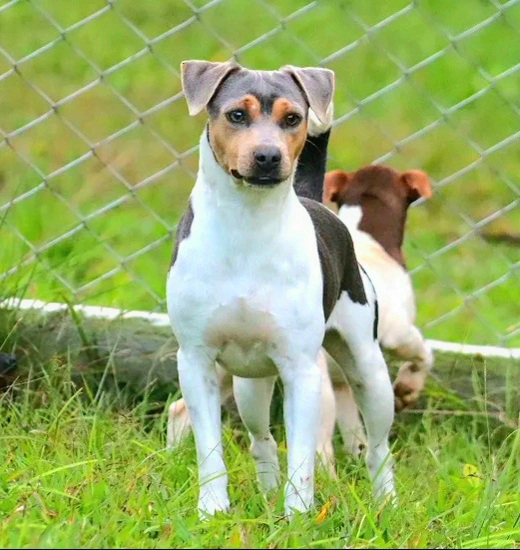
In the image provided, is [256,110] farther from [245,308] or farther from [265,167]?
[245,308]

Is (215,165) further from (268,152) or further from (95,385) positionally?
(95,385)

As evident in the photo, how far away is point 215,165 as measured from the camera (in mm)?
3762

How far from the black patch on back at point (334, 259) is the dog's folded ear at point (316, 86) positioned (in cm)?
37

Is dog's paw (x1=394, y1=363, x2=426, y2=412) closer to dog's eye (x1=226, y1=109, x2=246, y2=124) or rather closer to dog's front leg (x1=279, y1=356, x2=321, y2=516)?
dog's front leg (x1=279, y1=356, x2=321, y2=516)

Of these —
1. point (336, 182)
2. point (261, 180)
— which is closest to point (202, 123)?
point (336, 182)

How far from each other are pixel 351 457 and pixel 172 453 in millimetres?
759

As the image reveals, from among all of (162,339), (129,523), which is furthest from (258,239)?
(162,339)

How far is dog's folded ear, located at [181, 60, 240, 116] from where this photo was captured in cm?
376

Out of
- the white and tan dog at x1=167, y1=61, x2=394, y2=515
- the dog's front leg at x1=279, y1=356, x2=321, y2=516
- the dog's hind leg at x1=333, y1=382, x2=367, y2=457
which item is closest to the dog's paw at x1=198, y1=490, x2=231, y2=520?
the white and tan dog at x1=167, y1=61, x2=394, y2=515

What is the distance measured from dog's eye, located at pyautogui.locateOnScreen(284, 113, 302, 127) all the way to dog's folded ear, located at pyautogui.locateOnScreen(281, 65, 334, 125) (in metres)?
0.09

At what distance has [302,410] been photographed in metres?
3.81

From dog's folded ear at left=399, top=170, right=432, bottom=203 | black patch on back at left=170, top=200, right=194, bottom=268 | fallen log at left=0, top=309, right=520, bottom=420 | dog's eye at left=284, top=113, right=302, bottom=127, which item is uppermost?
dog's eye at left=284, top=113, right=302, bottom=127

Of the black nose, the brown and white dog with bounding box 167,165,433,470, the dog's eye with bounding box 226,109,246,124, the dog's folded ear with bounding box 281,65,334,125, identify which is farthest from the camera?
the brown and white dog with bounding box 167,165,433,470

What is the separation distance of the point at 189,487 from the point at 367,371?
28.1 inches
